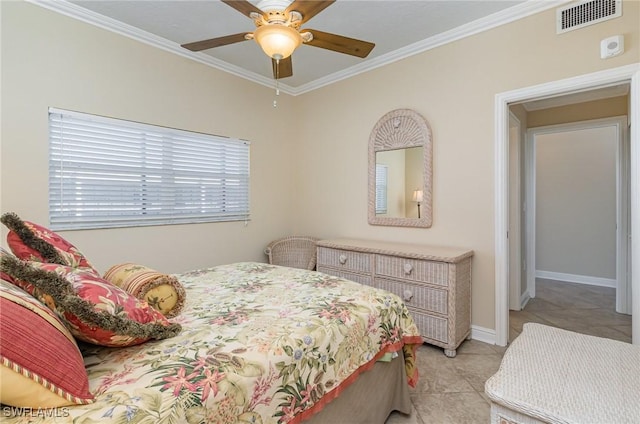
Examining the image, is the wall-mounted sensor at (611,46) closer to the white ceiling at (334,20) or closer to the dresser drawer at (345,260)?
the white ceiling at (334,20)

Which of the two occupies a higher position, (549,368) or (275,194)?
(275,194)

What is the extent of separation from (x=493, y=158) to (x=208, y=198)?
280 centimetres

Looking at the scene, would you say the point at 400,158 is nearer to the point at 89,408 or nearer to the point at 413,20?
the point at 413,20

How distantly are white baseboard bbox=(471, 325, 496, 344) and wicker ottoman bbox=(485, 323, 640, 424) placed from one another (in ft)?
4.37

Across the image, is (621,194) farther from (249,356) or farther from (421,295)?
(249,356)

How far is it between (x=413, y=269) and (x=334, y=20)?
2227mm

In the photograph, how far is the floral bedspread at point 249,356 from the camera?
83cm

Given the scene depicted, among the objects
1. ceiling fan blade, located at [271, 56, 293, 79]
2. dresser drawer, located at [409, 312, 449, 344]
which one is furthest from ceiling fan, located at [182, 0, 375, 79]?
dresser drawer, located at [409, 312, 449, 344]

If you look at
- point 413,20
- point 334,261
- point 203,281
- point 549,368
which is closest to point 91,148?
Answer: point 203,281

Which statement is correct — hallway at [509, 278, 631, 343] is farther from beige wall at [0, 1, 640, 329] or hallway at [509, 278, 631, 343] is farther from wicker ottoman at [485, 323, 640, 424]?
wicker ottoman at [485, 323, 640, 424]

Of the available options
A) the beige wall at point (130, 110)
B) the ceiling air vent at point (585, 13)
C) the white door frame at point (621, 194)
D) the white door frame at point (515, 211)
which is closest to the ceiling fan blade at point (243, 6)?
the beige wall at point (130, 110)

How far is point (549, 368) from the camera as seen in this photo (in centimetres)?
127

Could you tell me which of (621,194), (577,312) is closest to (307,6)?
(621,194)

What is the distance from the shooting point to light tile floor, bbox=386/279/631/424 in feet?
6.11
